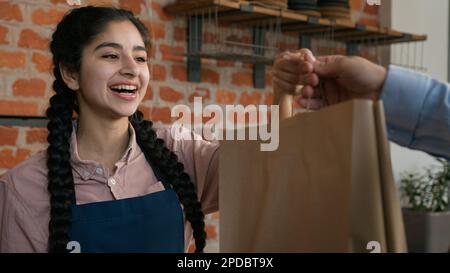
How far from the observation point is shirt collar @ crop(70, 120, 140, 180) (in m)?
1.36

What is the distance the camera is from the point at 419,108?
2.42ft

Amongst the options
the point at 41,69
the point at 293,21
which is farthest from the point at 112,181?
the point at 293,21

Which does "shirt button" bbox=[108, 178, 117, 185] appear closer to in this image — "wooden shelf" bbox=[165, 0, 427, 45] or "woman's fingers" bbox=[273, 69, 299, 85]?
"woman's fingers" bbox=[273, 69, 299, 85]

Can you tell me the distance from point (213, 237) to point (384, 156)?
2.31 metres

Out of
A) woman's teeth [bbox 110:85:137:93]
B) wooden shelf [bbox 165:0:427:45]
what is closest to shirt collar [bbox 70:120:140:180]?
woman's teeth [bbox 110:85:137:93]

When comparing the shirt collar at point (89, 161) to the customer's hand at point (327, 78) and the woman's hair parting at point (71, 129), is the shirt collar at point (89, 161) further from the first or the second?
the customer's hand at point (327, 78)

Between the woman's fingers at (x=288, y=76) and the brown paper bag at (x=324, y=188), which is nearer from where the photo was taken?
the brown paper bag at (x=324, y=188)

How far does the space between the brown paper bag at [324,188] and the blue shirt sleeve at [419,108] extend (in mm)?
132

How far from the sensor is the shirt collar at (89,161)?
1359 mm

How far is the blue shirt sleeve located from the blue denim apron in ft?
2.36

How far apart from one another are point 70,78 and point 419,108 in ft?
3.13

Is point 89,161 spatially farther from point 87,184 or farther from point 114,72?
point 114,72

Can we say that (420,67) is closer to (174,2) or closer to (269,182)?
(174,2)

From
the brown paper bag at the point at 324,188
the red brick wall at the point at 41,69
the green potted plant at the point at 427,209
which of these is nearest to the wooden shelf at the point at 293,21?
the red brick wall at the point at 41,69
